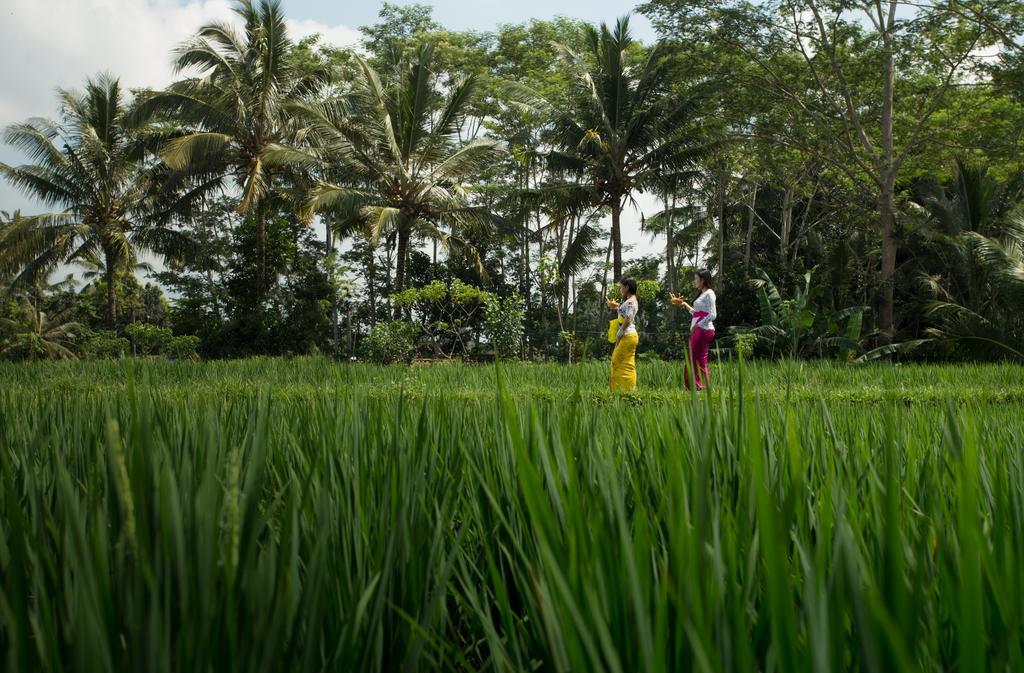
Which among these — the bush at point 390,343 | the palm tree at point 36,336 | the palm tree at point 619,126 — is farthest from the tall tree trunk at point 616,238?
the palm tree at point 36,336

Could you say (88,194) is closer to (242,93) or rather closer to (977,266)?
(242,93)

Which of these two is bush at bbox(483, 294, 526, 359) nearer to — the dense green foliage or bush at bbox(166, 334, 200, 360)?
the dense green foliage

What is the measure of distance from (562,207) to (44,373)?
11503 millimetres

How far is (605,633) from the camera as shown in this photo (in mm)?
388

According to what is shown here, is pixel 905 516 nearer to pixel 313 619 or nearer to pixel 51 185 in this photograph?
pixel 313 619

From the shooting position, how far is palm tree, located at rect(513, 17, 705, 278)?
1593 centimetres

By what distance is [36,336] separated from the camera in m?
20.1

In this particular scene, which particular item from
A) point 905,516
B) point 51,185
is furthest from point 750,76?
point 51,185

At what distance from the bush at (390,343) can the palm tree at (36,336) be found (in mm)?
9042

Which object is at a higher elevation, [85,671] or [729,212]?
[729,212]

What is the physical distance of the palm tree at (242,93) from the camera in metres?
16.3

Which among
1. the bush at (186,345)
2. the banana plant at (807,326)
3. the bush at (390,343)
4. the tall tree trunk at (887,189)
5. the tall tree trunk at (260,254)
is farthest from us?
the tall tree trunk at (260,254)

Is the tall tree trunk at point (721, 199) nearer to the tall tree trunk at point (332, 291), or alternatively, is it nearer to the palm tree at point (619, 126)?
the palm tree at point (619, 126)

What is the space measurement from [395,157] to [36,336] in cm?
1191
